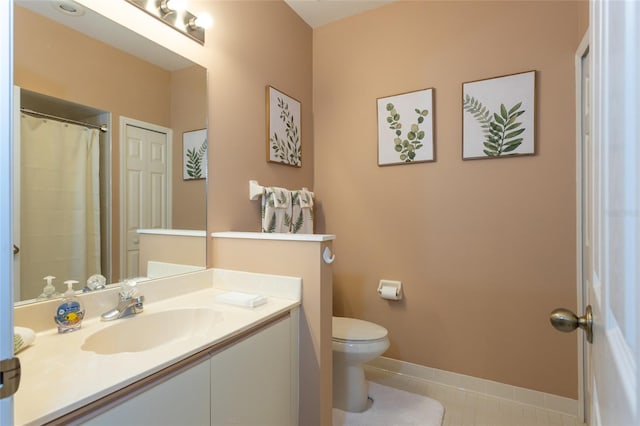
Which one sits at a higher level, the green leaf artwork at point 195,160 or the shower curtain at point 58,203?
the green leaf artwork at point 195,160

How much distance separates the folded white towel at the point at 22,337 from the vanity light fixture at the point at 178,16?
1.32 metres

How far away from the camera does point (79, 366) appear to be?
2.63 feet

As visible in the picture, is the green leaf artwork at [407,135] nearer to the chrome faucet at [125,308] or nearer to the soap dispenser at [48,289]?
the chrome faucet at [125,308]

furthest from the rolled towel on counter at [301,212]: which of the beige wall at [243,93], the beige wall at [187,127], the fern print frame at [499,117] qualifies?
the fern print frame at [499,117]

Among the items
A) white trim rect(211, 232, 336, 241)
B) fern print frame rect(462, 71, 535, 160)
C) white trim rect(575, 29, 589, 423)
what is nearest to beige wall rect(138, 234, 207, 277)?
white trim rect(211, 232, 336, 241)

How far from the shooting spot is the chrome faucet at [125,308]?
Answer: 45.3 inches

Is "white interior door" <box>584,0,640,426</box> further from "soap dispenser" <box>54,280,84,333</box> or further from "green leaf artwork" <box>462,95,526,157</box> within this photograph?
"green leaf artwork" <box>462,95,526,157</box>

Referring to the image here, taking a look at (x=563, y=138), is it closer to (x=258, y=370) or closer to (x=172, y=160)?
(x=258, y=370)

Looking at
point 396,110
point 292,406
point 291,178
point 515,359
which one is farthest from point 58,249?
point 515,359

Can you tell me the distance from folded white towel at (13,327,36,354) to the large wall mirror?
0.47 ft

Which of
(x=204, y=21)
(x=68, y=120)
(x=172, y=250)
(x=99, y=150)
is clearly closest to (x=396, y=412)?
(x=172, y=250)

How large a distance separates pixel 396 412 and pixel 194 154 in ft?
6.29

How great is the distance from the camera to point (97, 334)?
3.40ft

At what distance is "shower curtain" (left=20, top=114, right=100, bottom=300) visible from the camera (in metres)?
1.00
